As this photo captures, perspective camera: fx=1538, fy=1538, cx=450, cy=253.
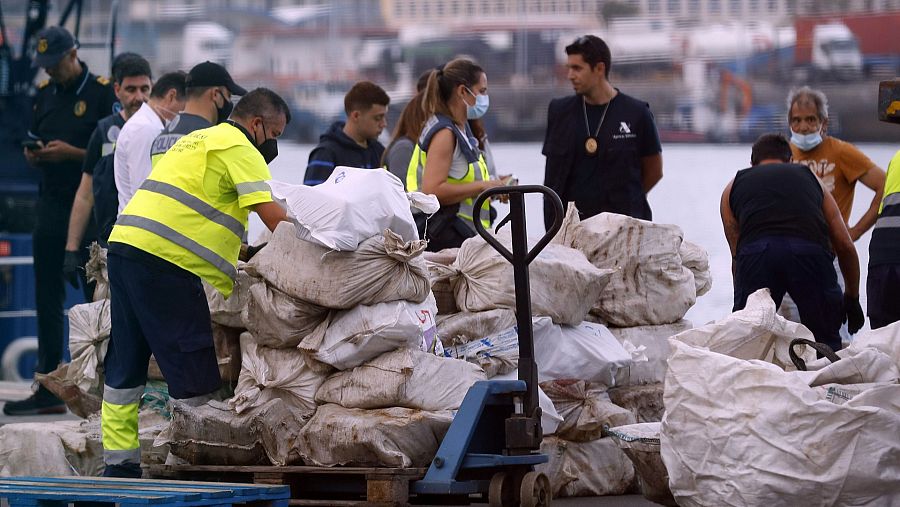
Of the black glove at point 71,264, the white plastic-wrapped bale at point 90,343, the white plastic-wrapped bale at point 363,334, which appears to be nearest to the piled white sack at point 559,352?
the white plastic-wrapped bale at point 363,334

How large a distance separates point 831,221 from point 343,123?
8.69ft

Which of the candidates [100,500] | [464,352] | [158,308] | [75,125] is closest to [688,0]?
[75,125]

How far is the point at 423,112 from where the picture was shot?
289 inches

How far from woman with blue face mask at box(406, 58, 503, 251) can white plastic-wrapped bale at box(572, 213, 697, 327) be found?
574 millimetres

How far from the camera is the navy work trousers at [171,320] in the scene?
18.4 feet

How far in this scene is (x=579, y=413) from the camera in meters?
6.18

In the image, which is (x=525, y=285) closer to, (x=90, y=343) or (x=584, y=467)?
(x=584, y=467)

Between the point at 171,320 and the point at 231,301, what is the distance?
1.75 feet

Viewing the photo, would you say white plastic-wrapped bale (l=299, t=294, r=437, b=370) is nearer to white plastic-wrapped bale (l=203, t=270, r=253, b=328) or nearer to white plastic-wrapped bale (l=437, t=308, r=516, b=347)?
white plastic-wrapped bale (l=437, t=308, r=516, b=347)

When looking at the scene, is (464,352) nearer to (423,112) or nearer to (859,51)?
(423,112)

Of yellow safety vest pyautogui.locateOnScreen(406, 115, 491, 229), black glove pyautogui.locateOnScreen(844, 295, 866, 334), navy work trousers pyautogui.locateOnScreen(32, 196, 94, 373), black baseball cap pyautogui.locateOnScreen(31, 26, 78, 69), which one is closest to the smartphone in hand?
navy work trousers pyautogui.locateOnScreen(32, 196, 94, 373)

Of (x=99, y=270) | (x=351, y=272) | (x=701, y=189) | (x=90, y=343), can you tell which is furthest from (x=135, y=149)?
(x=701, y=189)

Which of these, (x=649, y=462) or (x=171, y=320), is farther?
(x=171, y=320)

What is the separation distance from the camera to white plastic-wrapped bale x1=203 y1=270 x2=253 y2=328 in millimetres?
6098
